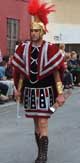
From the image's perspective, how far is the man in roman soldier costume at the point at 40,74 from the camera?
7566mm

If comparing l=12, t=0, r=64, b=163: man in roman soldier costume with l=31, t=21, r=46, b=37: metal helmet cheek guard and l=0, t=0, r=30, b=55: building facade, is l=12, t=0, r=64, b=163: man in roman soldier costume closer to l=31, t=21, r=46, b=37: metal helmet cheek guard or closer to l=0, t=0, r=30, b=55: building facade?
l=31, t=21, r=46, b=37: metal helmet cheek guard

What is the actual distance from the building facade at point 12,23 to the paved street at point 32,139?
8.46 metres

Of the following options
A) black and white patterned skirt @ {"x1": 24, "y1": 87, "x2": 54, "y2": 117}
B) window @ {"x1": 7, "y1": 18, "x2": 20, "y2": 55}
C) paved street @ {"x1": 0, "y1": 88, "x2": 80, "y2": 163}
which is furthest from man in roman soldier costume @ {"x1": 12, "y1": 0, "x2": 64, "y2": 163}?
window @ {"x1": 7, "y1": 18, "x2": 20, "y2": 55}

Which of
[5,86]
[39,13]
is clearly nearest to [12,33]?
[5,86]

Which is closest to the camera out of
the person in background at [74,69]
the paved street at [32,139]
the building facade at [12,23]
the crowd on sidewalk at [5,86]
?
the paved street at [32,139]

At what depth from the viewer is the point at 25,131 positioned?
10898mm

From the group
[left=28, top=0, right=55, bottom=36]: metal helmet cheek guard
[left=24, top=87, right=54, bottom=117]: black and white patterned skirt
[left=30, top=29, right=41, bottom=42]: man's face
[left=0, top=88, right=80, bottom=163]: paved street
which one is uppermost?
[left=28, top=0, right=55, bottom=36]: metal helmet cheek guard

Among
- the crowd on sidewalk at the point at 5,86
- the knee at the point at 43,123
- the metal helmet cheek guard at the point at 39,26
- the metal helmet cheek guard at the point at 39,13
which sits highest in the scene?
the metal helmet cheek guard at the point at 39,13

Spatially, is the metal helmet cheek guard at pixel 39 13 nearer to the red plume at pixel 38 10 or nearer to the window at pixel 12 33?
the red plume at pixel 38 10

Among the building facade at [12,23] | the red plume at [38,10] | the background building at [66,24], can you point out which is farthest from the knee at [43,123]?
the background building at [66,24]

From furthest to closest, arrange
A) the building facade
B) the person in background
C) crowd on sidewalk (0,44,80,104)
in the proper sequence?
1. the person in background
2. the building facade
3. crowd on sidewalk (0,44,80,104)

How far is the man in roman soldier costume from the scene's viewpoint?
7566 millimetres

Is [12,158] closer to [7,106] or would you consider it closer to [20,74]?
[20,74]

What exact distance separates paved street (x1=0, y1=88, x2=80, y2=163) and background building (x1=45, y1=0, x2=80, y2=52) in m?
20.0
